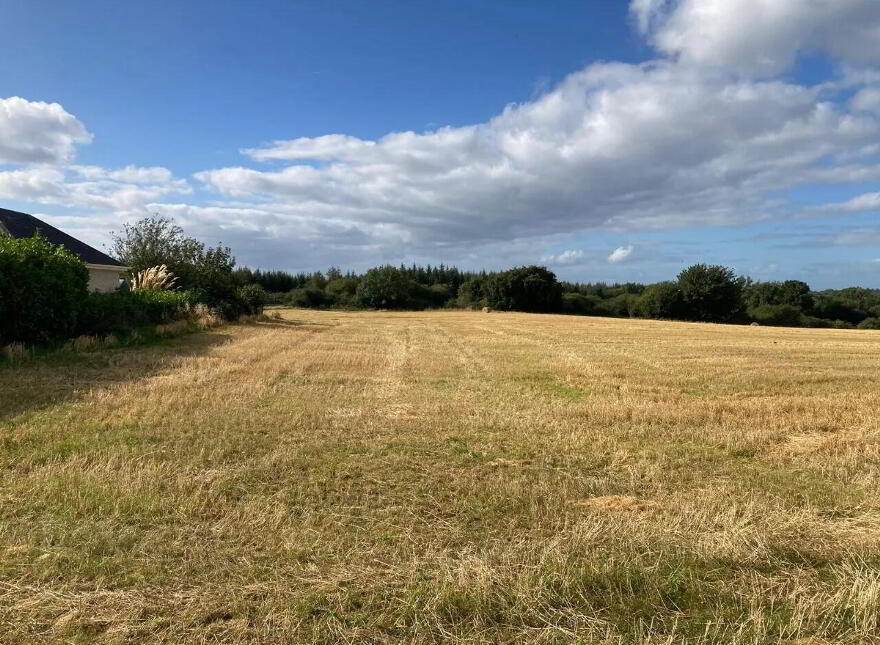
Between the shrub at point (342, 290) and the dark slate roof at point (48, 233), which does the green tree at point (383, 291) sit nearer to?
the shrub at point (342, 290)

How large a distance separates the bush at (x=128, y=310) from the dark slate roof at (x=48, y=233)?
28.3ft

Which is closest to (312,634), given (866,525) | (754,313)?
(866,525)

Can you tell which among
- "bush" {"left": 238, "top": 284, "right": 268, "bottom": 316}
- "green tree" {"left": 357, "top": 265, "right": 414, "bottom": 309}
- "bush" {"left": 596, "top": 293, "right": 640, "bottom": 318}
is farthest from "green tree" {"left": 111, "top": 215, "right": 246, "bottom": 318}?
"bush" {"left": 596, "top": 293, "right": 640, "bottom": 318}

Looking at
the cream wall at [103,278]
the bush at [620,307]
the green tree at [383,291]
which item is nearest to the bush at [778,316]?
the bush at [620,307]

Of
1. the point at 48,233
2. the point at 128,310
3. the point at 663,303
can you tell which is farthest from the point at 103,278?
the point at 663,303

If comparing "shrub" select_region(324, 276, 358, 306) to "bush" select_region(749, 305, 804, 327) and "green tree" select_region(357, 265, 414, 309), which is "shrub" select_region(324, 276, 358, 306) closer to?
"green tree" select_region(357, 265, 414, 309)

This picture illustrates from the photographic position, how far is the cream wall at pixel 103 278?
30172 millimetres

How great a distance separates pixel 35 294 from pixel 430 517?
13066 millimetres

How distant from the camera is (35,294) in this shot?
13.2 m

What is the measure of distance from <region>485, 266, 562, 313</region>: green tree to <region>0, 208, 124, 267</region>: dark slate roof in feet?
148

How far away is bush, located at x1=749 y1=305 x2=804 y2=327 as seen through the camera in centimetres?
6456

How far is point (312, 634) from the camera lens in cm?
299

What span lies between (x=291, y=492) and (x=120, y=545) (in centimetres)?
136

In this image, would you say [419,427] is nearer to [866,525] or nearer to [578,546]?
[578,546]
